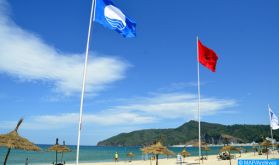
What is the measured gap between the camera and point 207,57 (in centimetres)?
1995

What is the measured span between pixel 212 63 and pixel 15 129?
11581mm

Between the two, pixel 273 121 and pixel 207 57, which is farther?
pixel 273 121

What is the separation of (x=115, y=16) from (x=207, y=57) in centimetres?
931

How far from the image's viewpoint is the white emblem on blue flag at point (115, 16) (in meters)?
12.0

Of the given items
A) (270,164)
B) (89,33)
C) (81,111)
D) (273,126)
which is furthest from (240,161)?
(273,126)

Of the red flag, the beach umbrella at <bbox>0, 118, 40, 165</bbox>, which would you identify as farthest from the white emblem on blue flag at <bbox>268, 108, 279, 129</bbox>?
the beach umbrella at <bbox>0, 118, 40, 165</bbox>

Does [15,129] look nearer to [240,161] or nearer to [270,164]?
[240,161]

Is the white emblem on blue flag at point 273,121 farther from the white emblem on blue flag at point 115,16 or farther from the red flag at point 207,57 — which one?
the white emblem on blue flag at point 115,16

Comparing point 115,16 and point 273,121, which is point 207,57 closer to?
point 115,16

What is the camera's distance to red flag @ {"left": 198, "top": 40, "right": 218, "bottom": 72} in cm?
1977

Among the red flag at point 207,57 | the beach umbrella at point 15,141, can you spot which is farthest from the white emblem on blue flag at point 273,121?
the beach umbrella at point 15,141

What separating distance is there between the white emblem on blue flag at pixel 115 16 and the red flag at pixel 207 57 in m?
8.51

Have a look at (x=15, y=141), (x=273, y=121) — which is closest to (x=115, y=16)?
(x=15, y=141)

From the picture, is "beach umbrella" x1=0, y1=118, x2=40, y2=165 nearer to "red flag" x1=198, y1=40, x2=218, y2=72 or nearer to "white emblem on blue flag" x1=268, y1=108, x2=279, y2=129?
"red flag" x1=198, y1=40, x2=218, y2=72
